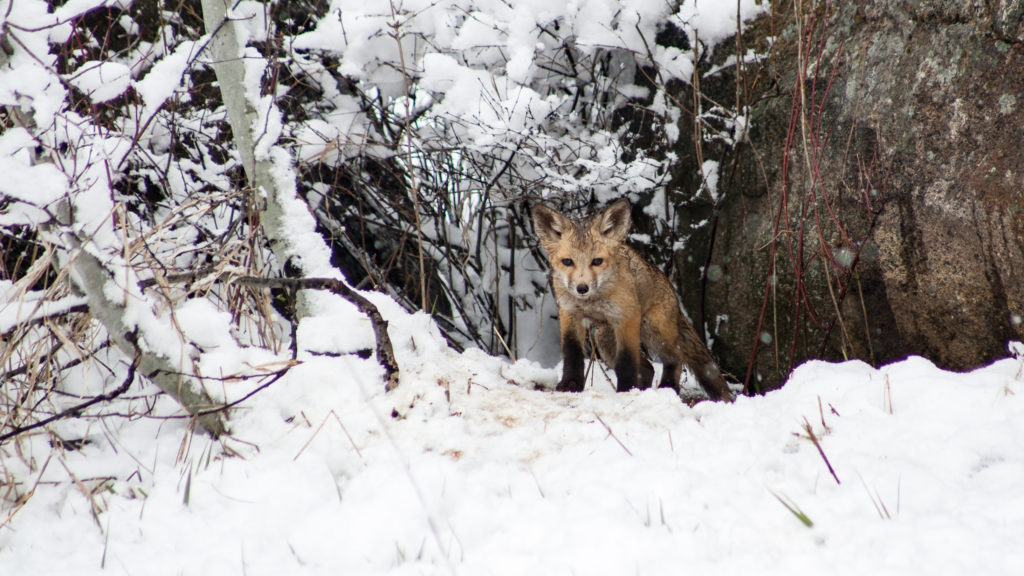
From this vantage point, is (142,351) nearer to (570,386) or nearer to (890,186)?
(570,386)

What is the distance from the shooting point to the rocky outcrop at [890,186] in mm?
3086

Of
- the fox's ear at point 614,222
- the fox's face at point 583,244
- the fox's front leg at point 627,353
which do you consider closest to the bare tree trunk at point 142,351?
the fox's face at point 583,244

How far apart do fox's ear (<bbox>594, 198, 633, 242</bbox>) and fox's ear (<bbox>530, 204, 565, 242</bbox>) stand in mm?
238

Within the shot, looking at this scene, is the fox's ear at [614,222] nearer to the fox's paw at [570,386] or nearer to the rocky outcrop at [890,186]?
the rocky outcrop at [890,186]

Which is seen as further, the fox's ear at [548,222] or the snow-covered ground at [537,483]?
the fox's ear at [548,222]

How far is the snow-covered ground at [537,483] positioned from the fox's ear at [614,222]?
5.02 feet

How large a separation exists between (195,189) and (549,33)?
8.83ft

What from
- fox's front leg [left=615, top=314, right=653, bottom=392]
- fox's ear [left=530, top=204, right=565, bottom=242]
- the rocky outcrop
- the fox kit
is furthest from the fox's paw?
the rocky outcrop

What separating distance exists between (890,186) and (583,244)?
1.72 m

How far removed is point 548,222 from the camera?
4305 millimetres

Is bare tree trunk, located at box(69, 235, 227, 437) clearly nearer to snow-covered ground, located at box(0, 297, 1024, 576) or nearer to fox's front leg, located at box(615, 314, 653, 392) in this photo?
snow-covered ground, located at box(0, 297, 1024, 576)

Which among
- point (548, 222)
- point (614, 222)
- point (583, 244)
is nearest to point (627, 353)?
point (583, 244)

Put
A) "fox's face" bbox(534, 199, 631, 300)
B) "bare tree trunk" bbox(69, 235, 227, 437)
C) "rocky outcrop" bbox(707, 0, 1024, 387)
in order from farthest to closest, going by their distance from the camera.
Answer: "fox's face" bbox(534, 199, 631, 300) → "rocky outcrop" bbox(707, 0, 1024, 387) → "bare tree trunk" bbox(69, 235, 227, 437)

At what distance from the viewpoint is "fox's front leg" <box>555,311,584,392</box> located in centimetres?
402
